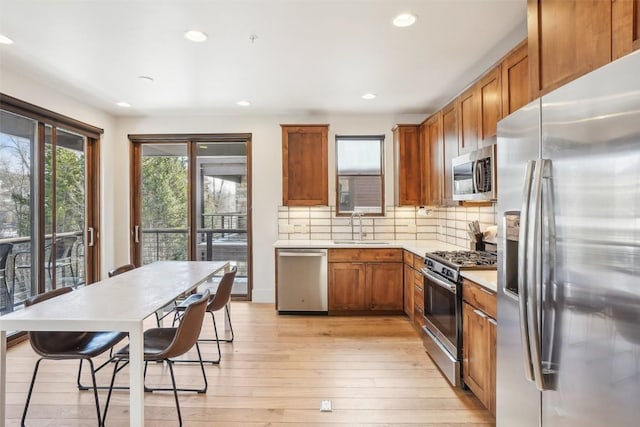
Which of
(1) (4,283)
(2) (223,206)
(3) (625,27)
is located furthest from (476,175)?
(1) (4,283)

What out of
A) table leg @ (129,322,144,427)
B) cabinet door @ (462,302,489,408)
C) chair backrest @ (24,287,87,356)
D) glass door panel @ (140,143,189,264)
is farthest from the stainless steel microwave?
glass door panel @ (140,143,189,264)

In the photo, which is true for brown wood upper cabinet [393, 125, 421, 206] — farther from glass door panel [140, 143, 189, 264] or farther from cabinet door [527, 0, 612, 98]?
glass door panel [140, 143, 189, 264]

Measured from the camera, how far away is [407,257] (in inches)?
157

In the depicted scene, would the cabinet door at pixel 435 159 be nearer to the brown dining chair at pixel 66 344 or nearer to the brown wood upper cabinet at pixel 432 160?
the brown wood upper cabinet at pixel 432 160

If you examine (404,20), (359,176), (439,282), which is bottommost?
(439,282)

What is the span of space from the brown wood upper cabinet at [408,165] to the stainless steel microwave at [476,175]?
1.21m

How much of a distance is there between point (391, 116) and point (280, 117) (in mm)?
1549

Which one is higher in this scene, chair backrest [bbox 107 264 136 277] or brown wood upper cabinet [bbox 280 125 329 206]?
brown wood upper cabinet [bbox 280 125 329 206]

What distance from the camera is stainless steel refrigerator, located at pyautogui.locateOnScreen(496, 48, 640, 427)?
954mm

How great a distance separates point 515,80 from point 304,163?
268 centimetres

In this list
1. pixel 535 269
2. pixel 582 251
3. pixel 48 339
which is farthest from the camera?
pixel 48 339

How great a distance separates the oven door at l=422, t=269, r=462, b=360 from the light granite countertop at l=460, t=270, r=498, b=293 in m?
0.17

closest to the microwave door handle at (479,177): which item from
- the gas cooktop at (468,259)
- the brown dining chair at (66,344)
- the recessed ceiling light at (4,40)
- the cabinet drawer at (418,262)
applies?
the gas cooktop at (468,259)

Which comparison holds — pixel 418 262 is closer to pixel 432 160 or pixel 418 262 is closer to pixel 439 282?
pixel 439 282
